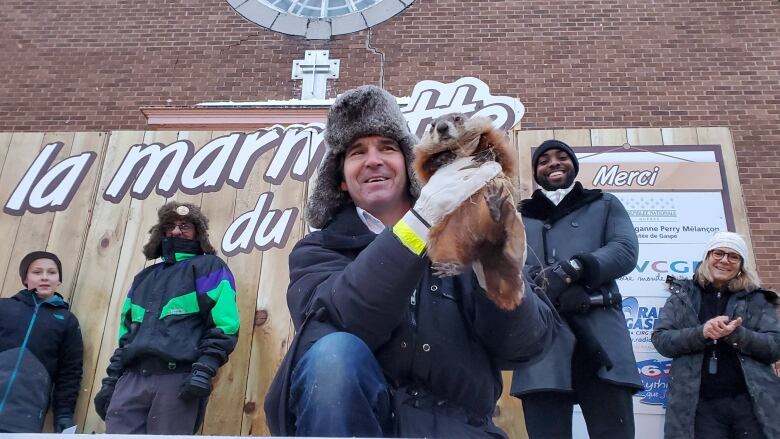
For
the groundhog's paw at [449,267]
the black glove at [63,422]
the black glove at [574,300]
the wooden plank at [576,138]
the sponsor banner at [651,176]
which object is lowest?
the black glove at [63,422]

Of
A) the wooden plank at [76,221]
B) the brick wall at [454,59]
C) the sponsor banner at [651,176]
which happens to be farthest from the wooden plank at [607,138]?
the wooden plank at [76,221]

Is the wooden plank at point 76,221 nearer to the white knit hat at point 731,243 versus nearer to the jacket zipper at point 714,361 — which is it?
the jacket zipper at point 714,361

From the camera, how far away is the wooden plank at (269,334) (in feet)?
13.0

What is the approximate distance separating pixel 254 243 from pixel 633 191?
9.06ft

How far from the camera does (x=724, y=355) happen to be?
337 cm

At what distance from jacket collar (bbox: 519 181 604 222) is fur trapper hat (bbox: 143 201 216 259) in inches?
78.2

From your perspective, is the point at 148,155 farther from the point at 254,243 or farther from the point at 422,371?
the point at 422,371

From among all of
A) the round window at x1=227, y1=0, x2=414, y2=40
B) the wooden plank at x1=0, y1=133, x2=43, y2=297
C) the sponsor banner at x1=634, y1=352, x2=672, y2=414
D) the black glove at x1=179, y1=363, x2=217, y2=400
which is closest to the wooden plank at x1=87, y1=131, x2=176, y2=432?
the wooden plank at x1=0, y1=133, x2=43, y2=297

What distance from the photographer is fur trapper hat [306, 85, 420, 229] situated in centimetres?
237

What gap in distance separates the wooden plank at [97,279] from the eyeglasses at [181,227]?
564 millimetres

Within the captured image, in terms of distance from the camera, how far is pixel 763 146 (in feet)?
20.2

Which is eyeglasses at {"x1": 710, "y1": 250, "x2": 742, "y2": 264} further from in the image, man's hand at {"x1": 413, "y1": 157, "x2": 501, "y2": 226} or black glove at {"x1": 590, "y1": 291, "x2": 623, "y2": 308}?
man's hand at {"x1": 413, "y1": 157, "x2": 501, "y2": 226}

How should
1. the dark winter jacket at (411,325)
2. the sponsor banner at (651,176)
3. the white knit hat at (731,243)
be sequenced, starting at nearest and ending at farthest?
the dark winter jacket at (411,325), the white knit hat at (731,243), the sponsor banner at (651,176)

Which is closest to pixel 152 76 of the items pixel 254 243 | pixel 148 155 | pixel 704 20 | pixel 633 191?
pixel 148 155
